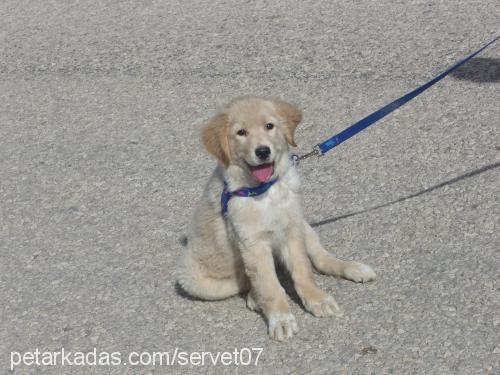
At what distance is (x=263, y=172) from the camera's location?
175 inches

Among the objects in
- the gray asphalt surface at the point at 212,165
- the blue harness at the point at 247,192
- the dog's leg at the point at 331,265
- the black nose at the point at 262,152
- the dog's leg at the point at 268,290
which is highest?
the black nose at the point at 262,152

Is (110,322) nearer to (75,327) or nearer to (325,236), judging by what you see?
(75,327)

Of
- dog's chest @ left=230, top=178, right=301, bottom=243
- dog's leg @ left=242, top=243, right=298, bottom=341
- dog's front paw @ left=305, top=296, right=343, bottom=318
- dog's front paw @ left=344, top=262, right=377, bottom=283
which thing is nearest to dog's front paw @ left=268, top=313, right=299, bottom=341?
dog's leg @ left=242, top=243, right=298, bottom=341

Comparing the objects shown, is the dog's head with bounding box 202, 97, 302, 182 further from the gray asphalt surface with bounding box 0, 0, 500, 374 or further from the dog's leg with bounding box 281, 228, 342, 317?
the gray asphalt surface with bounding box 0, 0, 500, 374

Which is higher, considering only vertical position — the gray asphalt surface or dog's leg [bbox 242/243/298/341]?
dog's leg [bbox 242/243/298/341]

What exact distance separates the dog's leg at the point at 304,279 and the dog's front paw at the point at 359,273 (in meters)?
0.27

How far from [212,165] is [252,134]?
7.46ft

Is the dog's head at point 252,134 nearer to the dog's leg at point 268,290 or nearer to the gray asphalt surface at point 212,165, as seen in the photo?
the dog's leg at point 268,290

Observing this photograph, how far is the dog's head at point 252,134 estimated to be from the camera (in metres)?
4.38

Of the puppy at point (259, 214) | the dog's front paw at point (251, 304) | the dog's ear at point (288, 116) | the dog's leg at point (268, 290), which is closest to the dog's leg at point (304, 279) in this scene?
the puppy at point (259, 214)

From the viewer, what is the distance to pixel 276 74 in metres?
7.98

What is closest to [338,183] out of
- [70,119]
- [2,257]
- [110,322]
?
[110,322]

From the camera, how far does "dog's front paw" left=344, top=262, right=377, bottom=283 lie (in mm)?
4707

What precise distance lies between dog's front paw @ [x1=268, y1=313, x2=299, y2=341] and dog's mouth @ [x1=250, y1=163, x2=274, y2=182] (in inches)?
28.0
